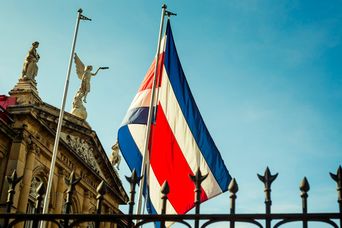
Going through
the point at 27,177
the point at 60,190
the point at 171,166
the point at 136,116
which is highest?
the point at 60,190

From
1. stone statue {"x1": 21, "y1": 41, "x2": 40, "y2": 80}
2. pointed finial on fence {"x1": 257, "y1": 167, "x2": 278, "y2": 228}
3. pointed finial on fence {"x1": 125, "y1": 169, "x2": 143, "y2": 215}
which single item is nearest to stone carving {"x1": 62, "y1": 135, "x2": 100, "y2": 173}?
stone statue {"x1": 21, "y1": 41, "x2": 40, "y2": 80}

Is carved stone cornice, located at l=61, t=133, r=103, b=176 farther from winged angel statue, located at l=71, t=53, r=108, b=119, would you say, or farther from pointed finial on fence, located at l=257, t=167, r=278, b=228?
pointed finial on fence, located at l=257, t=167, r=278, b=228

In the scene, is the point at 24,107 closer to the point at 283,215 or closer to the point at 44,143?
the point at 44,143

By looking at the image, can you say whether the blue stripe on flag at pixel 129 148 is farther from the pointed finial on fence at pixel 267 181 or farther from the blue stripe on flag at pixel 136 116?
the pointed finial on fence at pixel 267 181

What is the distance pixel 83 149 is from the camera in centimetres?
2625

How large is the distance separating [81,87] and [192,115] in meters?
14.4

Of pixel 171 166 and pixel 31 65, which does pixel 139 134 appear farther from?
pixel 31 65

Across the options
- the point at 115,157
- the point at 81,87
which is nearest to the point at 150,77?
the point at 81,87

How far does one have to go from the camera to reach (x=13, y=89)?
22.2 m

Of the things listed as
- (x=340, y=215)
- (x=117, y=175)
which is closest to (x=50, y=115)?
(x=117, y=175)

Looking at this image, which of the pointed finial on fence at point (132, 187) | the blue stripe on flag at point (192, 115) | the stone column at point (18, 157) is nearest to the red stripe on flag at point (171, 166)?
the blue stripe on flag at point (192, 115)

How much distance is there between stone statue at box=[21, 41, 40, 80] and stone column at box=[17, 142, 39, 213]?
3.02m

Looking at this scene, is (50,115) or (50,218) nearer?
(50,218)

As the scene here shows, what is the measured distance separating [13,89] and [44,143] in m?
2.58
